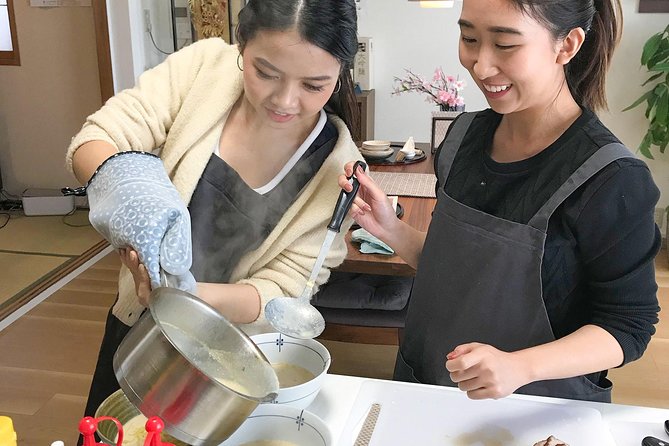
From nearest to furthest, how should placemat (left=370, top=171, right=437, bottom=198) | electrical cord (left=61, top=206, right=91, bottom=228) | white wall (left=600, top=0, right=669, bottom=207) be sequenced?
placemat (left=370, top=171, right=437, bottom=198) < white wall (left=600, top=0, right=669, bottom=207) < electrical cord (left=61, top=206, right=91, bottom=228)

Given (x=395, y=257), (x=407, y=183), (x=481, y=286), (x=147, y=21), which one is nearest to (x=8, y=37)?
(x=147, y=21)

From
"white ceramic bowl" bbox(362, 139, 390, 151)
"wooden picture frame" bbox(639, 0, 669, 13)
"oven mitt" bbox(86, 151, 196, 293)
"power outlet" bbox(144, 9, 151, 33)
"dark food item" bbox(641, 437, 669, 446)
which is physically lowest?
"white ceramic bowl" bbox(362, 139, 390, 151)

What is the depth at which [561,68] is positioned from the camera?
3.53 feet

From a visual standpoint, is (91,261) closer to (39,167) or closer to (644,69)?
(39,167)

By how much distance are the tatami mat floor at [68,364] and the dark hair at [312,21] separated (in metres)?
1.60

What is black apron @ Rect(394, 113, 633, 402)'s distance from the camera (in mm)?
1055

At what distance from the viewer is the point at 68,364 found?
2639 mm

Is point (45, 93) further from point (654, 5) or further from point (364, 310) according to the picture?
point (654, 5)

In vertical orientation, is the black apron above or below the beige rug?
above

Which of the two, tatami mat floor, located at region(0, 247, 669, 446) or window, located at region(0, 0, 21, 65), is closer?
tatami mat floor, located at region(0, 247, 669, 446)

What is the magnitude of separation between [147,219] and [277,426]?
1.11 ft

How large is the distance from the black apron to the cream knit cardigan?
194mm

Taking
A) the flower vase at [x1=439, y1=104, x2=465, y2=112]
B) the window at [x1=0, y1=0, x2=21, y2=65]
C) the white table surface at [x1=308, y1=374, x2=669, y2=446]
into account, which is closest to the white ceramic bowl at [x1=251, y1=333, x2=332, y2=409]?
the white table surface at [x1=308, y1=374, x2=669, y2=446]

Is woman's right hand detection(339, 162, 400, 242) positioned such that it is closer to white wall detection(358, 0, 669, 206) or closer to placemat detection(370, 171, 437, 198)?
placemat detection(370, 171, 437, 198)
